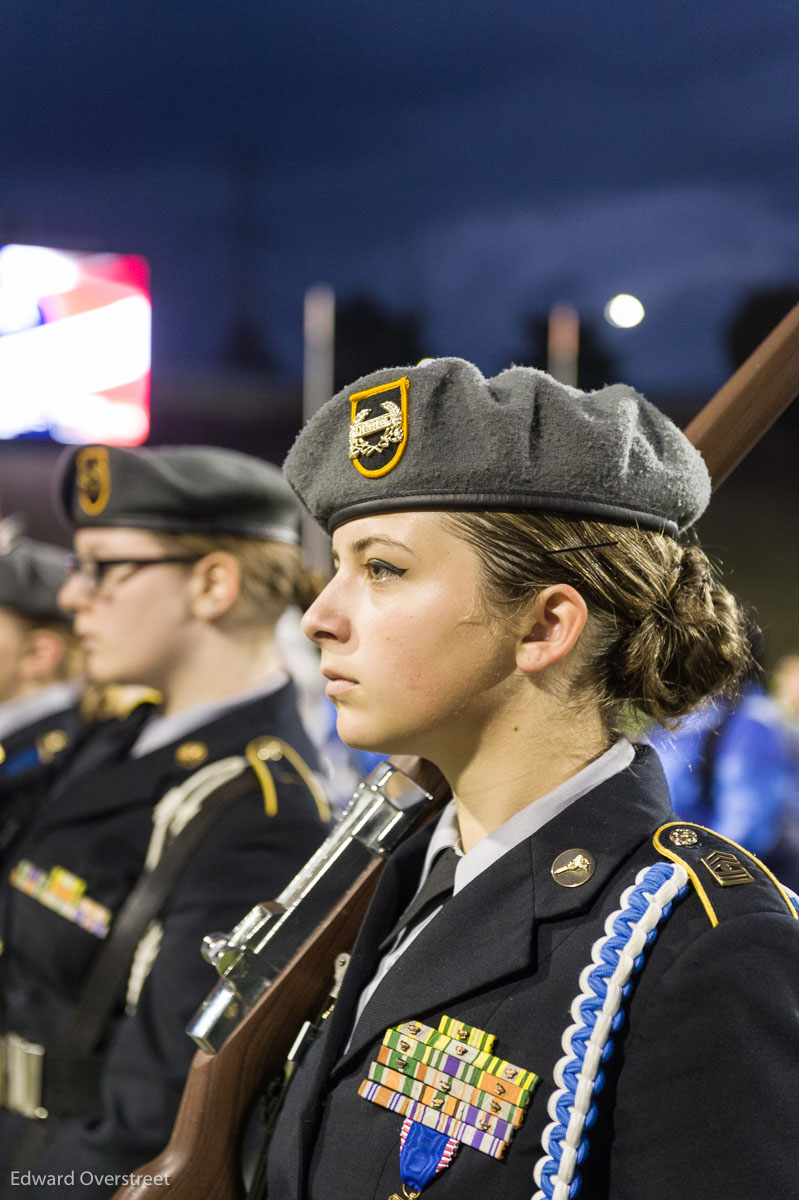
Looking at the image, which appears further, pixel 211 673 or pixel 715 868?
pixel 211 673

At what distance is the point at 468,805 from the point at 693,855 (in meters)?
0.32

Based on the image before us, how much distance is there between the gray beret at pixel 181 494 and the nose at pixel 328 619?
1450 millimetres

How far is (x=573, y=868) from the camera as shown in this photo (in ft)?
4.38

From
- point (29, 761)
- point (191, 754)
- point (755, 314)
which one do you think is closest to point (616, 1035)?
point (191, 754)

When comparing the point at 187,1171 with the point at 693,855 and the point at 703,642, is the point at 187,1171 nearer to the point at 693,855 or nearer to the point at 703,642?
the point at 693,855

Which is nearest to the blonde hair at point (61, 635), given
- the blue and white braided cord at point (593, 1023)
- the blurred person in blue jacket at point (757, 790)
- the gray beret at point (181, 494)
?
the gray beret at point (181, 494)

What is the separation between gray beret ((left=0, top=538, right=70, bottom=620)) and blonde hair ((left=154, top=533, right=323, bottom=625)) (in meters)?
2.01

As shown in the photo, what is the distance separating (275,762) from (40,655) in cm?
256

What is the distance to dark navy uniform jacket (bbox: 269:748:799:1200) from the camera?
109 cm

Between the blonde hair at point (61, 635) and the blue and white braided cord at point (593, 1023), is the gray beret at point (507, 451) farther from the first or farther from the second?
the blonde hair at point (61, 635)

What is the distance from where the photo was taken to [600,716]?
1.47 meters

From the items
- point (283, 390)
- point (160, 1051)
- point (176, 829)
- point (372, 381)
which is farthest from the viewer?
point (283, 390)

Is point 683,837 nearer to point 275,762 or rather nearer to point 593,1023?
point 593,1023

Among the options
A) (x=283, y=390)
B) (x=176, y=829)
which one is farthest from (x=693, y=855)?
(x=283, y=390)
